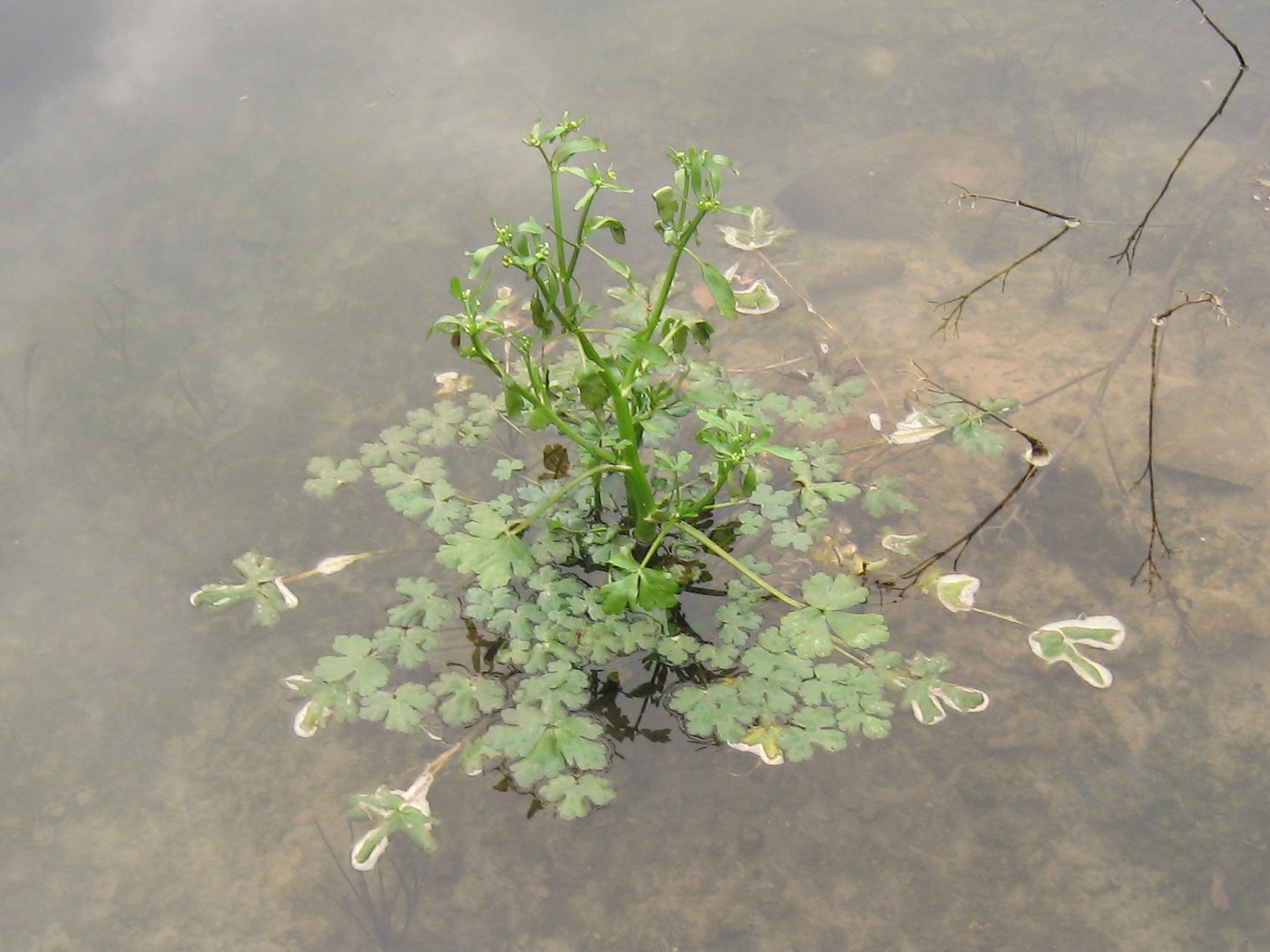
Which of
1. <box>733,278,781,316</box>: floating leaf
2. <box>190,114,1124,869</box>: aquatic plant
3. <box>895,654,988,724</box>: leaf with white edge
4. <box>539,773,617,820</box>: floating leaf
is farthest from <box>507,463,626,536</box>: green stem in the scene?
<box>733,278,781,316</box>: floating leaf

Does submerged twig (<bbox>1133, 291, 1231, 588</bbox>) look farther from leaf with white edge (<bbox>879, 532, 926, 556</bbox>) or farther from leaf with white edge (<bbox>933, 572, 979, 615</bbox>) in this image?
leaf with white edge (<bbox>879, 532, 926, 556</bbox>)

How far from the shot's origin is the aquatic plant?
96.3 inches

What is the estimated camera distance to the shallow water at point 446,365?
2549 millimetres

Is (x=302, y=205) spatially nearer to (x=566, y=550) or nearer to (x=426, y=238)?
(x=426, y=238)

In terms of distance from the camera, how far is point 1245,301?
3748mm

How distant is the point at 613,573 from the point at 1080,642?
4.13 feet

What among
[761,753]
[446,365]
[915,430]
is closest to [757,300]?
[915,430]

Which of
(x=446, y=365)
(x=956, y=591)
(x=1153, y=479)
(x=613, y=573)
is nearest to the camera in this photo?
(x=613, y=573)

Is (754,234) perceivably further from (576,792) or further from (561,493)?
(576,792)

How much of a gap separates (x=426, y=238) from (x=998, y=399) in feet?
7.13

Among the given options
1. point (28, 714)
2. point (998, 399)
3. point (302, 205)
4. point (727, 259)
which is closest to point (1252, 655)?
point (998, 399)

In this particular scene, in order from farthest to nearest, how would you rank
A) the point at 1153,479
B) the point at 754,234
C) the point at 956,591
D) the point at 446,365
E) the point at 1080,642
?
1. the point at 754,234
2. the point at 446,365
3. the point at 1153,479
4. the point at 956,591
5. the point at 1080,642

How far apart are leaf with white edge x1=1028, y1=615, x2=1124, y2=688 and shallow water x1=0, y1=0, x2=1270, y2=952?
50mm

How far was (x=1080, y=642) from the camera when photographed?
283 cm
